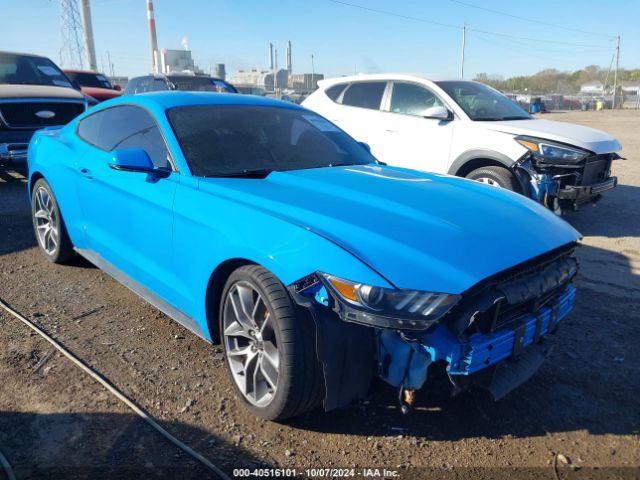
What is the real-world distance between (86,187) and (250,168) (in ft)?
4.89

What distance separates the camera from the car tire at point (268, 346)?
238cm

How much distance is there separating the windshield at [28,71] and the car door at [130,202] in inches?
248

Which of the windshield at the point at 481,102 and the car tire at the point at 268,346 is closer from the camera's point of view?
the car tire at the point at 268,346

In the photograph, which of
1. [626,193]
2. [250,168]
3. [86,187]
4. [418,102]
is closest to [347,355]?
[250,168]

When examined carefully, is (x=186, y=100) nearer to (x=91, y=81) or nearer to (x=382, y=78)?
(x=382, y=78)

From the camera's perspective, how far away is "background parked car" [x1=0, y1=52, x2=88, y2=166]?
754 centimetres

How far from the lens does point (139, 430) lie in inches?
104

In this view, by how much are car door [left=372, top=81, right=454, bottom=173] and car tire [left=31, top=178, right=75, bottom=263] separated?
4227 mm

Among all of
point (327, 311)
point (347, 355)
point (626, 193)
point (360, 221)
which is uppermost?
point (360, 221)

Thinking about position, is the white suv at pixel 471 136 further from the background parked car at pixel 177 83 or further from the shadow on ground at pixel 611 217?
the background parked car at pixel 177 83

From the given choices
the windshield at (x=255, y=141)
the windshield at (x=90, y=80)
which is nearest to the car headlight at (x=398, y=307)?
the windshield at (x=255, y=141)

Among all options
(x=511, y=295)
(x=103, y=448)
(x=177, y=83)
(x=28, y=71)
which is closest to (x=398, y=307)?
(x=511, y=295)

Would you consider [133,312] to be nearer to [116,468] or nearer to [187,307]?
[187,307]

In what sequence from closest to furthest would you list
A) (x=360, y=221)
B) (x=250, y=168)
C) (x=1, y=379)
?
(x=360, y=221) < (x=1, y=379) < (x=250, y=168)
